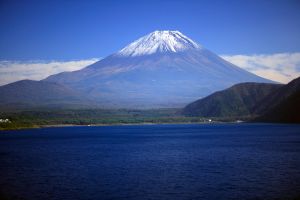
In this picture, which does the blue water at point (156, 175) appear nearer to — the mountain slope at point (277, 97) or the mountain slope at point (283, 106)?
the mountain slope at point (283, 106)

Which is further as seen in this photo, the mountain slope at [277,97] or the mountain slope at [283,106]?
the mountain slope at [277,97]

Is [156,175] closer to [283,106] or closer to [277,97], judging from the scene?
[283,106]

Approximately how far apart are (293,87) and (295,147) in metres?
104

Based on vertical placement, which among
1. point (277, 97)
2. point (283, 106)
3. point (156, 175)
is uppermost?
point (277, 97)

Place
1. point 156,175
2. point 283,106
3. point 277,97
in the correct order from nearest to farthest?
point 156,175, point 283,106, point 277,97

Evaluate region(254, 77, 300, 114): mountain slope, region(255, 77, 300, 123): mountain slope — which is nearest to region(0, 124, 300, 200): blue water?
region(255, 77, 300, 123): mountain slope

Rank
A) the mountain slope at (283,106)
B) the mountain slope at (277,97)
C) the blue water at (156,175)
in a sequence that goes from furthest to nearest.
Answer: the mountain slope at (277,97) → the mountain slope at (283,106) → the blue water at (156,175)

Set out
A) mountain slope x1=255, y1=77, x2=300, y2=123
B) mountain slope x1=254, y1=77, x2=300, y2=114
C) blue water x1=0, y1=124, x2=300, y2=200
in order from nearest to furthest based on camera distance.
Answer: blue water x1=0, y1=124, x2=300, y2=200
mountain slope x1=255, y1=77, x2=300, y2=123
mountain slope x1=254, y1=77, x2=300, y2=114

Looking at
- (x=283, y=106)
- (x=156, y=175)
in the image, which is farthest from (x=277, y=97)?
(x=156, y=175)

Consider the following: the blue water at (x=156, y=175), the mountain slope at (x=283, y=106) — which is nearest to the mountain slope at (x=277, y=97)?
the mountain slope at (x=283, y=106)

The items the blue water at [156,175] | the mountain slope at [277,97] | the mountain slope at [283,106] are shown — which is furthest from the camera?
the mountain slope at [277,97]

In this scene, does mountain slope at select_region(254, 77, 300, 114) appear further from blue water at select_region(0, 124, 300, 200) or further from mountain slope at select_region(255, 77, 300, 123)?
blue water at select_region(0, 124, 300, 200)

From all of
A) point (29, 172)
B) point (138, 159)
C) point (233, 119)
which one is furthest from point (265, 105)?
point (29, 172)

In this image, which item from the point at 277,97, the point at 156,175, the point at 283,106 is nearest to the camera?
the point at 156,175
